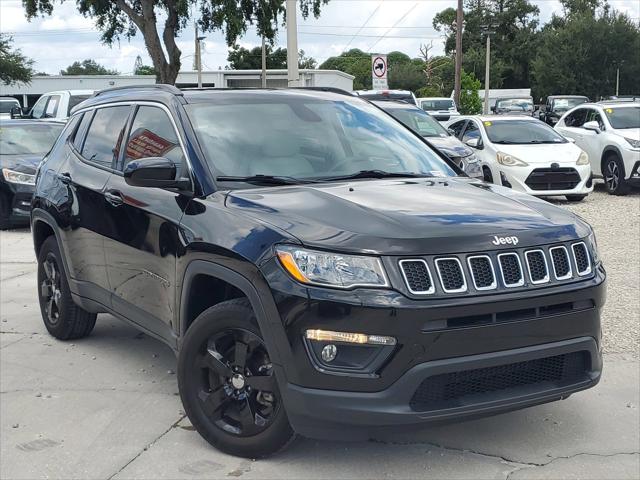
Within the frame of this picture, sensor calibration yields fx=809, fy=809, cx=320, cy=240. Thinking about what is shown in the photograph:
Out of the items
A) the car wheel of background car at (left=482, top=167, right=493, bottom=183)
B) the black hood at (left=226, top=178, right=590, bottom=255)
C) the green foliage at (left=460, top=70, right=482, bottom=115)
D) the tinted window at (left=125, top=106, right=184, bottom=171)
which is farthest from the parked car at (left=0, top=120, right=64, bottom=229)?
the green foliage at (left=460, top=70, right=482, bottom=115)

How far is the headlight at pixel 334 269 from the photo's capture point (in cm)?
329

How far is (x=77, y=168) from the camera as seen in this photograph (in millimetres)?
5594

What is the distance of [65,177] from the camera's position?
5.71 metres

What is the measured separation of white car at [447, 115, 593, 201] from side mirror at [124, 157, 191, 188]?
972 cm

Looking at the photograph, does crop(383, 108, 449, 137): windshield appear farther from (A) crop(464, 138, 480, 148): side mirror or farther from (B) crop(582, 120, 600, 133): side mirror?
(B) crop(582, 120, 600, 133): side mirror

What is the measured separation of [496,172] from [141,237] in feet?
32.3

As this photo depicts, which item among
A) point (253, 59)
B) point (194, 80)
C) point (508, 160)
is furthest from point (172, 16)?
point (253, 59)

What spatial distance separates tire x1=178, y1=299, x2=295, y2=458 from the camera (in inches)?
145

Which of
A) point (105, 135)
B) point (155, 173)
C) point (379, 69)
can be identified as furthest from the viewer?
point (379, 69)

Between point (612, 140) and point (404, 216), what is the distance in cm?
1206

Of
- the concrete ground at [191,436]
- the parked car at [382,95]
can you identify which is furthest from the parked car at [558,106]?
the concrete ground at [191,436]

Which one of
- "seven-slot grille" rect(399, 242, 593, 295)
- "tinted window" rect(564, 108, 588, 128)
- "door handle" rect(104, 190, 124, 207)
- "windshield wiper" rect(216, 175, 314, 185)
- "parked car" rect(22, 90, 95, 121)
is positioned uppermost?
"parked car" rect(22, 90, 95, 121)

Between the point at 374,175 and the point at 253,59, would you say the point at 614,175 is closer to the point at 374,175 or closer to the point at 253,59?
the point at 374,175

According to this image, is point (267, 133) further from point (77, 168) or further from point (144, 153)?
point (77, 168)
